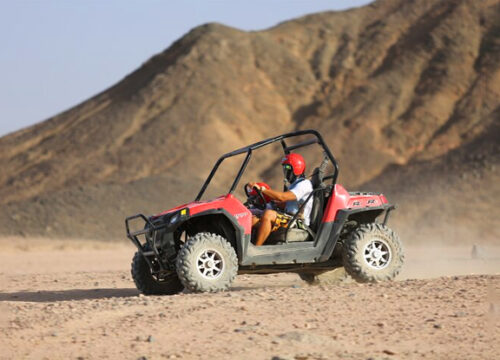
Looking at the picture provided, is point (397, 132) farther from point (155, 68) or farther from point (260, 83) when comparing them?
point (155, 68)

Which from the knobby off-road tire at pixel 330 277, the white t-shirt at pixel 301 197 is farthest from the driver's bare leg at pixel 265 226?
the knobby off-road tire at pixel 330 277

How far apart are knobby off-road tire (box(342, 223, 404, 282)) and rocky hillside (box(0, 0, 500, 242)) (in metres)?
43.3

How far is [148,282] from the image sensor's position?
13422 mm

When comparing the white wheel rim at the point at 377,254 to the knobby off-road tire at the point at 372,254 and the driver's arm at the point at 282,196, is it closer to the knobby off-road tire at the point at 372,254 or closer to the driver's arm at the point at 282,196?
the knobby off-road tire at the point at 372,254

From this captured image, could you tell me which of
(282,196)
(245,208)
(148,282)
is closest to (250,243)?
(245,208)

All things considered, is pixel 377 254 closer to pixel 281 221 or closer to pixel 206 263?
pixel 281 221

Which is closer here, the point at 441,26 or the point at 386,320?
the point at 386,320

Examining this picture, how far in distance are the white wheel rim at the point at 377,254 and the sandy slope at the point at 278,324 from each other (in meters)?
0.70

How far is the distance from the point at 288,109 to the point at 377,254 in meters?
60.9

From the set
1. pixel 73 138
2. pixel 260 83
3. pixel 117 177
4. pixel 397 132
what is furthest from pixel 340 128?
pixel 73 138

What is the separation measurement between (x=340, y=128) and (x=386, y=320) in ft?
192

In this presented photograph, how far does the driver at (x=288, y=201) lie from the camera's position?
506 inches

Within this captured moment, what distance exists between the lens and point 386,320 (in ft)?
32.7

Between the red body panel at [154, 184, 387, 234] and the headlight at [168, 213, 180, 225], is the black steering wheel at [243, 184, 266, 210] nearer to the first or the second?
the red body panel at [154, 184, 387, 234]
